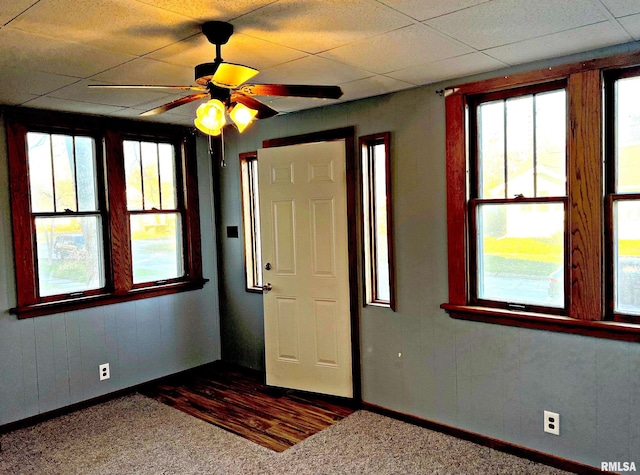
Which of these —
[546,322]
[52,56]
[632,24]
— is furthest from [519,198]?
[52,56]

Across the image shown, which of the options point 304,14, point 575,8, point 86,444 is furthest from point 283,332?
point 575,8

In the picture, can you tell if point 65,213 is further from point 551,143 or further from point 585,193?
point 585,193

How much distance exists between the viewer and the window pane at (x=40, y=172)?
3816mm

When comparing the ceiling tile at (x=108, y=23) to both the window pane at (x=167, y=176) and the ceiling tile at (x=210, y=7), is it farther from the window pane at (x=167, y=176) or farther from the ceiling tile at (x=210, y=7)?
the window pane at (x=167, y=176)

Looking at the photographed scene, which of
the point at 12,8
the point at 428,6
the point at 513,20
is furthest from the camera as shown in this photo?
the point at 513,20

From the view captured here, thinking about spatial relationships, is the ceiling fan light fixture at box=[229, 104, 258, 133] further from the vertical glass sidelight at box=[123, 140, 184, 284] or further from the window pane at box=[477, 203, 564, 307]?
the vertical glass sidelight at box=[123, 140, 184, 284]

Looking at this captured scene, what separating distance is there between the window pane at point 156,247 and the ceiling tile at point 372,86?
208 cm

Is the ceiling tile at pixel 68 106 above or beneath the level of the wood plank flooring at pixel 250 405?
above

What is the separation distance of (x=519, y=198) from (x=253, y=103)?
169 cm

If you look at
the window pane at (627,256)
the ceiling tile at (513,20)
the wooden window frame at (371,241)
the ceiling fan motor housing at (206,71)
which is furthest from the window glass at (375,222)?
the ceiling fan motor housing at (206,71)

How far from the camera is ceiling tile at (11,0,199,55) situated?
1.94 metres

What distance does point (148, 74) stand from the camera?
2.92 metres

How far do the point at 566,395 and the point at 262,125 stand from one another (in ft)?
10.3

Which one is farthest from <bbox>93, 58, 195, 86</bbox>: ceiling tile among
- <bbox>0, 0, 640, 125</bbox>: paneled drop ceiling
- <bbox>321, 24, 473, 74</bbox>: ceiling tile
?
<bbox>321, 24, 473, 74</bbox>: ceiling tile
